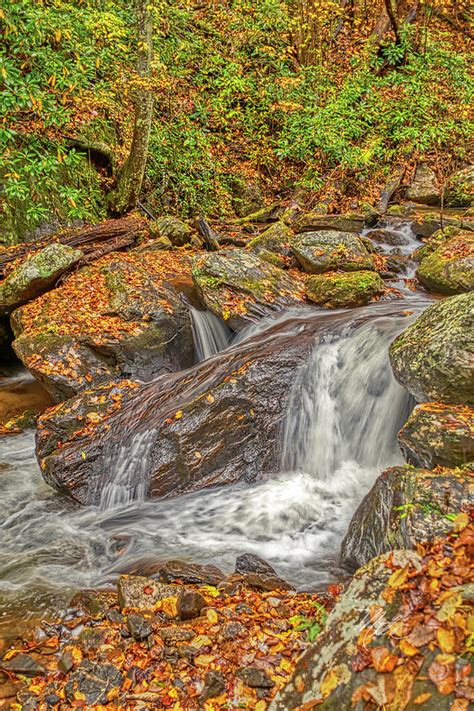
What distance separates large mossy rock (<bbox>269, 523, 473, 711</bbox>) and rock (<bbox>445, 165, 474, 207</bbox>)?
1308 cm

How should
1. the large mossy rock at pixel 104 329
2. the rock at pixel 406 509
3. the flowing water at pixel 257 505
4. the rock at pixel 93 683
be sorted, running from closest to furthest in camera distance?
1. the rock at pixel 93 683
2. the rock at pixel 406 509
3. the flowing water at pixel 257 505
4. the large mossy rock at pixel 104 329

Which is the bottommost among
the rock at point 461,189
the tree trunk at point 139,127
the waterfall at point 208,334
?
the waterfall at point 208,334

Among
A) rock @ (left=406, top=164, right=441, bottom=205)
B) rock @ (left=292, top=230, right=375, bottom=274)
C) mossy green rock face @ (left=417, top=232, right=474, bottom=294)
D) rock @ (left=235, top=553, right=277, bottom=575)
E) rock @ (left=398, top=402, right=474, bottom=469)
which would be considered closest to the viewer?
rock @ (left=398, top=402, right=474, bottom=469)

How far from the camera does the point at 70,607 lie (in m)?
4.04

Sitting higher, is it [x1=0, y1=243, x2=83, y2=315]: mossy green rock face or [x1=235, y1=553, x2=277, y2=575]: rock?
[x1=0, y1=243, x2=83, y2=315]: mossy green rock face

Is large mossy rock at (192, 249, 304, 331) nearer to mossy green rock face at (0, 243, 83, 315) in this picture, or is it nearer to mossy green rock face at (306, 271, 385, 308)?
mossy green rock face at (306, 271, 385, 308)

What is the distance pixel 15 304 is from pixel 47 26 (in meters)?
4.52

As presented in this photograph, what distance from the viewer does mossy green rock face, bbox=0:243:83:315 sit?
8.52m

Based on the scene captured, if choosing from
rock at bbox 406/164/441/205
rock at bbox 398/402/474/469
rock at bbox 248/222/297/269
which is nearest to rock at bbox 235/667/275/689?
rock at bbox 398/402/474/469

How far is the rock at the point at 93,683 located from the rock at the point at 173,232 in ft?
30.7

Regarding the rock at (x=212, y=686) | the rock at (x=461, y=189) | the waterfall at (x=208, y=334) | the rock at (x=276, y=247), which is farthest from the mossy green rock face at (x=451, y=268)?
the rock at (x=212, y=686)

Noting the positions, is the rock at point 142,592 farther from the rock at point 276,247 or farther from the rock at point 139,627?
the rock at point 276,247

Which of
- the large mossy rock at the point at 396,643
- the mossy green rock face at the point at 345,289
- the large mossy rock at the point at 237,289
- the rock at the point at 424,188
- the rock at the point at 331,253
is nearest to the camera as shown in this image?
the large mossy rock at the point at 396,643

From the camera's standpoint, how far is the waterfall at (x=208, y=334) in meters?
8.46
